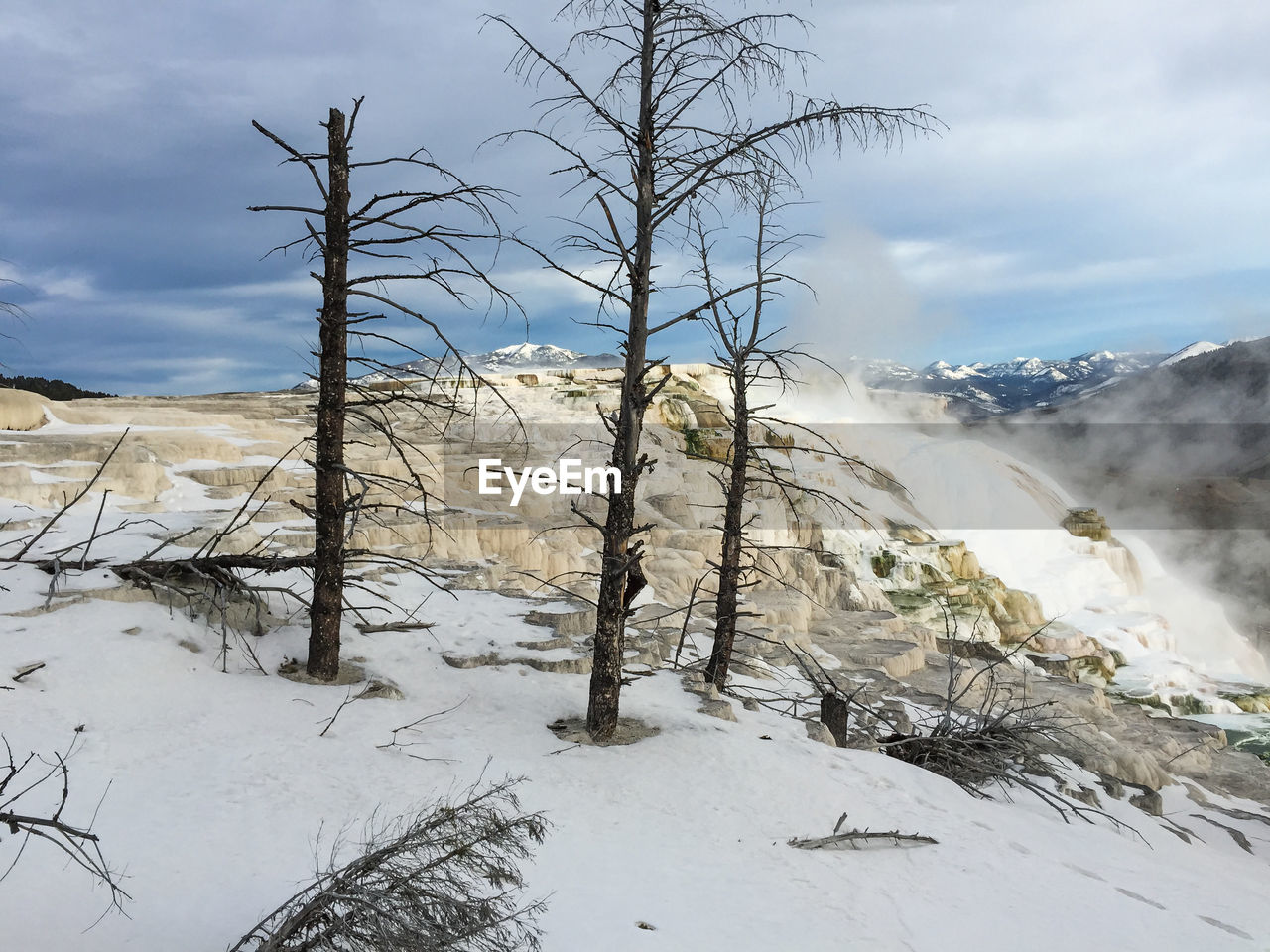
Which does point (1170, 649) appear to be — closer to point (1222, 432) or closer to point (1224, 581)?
point (1224, 581)

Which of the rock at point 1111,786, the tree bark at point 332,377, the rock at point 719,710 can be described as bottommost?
the rock at point 1111,786

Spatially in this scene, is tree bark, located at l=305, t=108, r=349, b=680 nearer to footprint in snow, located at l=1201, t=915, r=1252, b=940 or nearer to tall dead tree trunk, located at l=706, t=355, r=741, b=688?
tall dead tree trunk, located at l=706, t=355, r=741, b=688

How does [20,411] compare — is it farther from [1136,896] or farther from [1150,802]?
[1150,802]

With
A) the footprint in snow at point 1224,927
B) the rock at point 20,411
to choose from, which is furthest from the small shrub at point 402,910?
the rock at point 20,411

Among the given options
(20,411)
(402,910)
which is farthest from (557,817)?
(20,411)

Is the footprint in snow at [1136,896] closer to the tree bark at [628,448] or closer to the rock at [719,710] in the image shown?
the rock at [719,710]

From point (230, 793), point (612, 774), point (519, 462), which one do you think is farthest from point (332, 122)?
point (519, 462)
